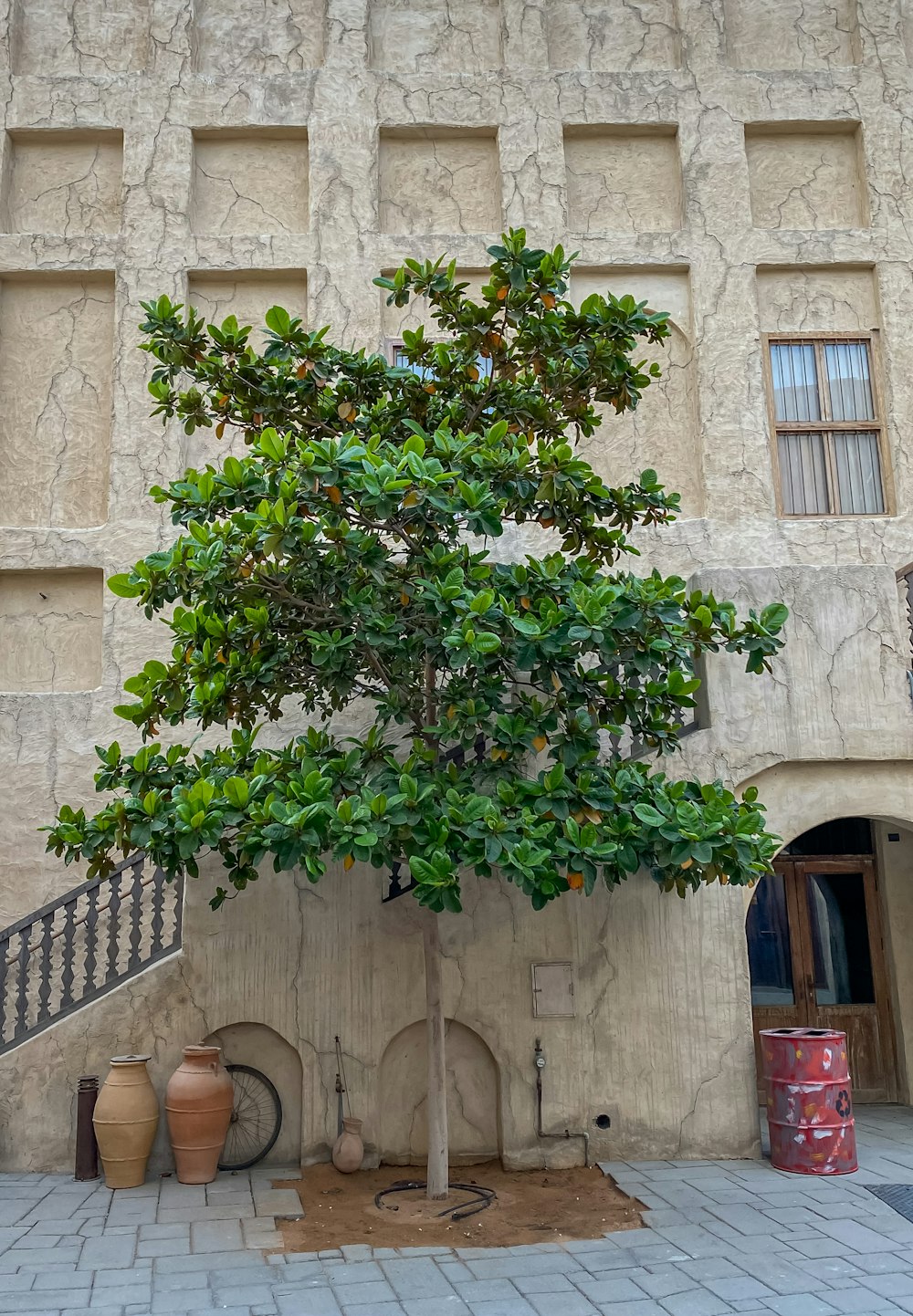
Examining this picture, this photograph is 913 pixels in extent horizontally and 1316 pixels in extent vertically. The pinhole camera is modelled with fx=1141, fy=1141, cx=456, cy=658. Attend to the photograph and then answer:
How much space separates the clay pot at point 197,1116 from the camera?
27.0 ft

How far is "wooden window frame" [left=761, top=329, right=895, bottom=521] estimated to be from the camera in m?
10.6


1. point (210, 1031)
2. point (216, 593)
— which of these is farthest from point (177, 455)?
point (210, 1031)

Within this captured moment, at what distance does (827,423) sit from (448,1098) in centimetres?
691

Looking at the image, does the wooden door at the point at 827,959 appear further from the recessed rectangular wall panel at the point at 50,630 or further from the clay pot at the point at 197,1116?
the recessed rectangular wall panel at the point at 50,630

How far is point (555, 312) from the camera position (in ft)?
26.1

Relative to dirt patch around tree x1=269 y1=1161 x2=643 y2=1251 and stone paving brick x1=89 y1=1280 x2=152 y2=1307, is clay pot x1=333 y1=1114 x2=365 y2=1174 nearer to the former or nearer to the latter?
dirt patch around tree x1=269 y1=1161 x2=643 y2=1251

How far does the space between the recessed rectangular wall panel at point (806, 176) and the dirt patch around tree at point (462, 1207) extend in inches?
350

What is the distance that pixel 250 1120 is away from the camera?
8.88 meters

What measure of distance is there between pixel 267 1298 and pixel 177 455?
22.9ft

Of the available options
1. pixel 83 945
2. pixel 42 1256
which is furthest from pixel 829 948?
pixel 42 1256

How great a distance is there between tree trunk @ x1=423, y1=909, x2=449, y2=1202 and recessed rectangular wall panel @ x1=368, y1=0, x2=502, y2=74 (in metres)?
8.72

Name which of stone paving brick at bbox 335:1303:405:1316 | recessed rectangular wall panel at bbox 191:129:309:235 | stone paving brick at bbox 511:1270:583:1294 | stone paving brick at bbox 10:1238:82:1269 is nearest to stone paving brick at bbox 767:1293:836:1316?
stone paving brick at bbox 511:1270:583:1294

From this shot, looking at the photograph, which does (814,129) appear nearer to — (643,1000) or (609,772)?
(609,772)

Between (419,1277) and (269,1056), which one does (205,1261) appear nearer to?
(419,1277)
